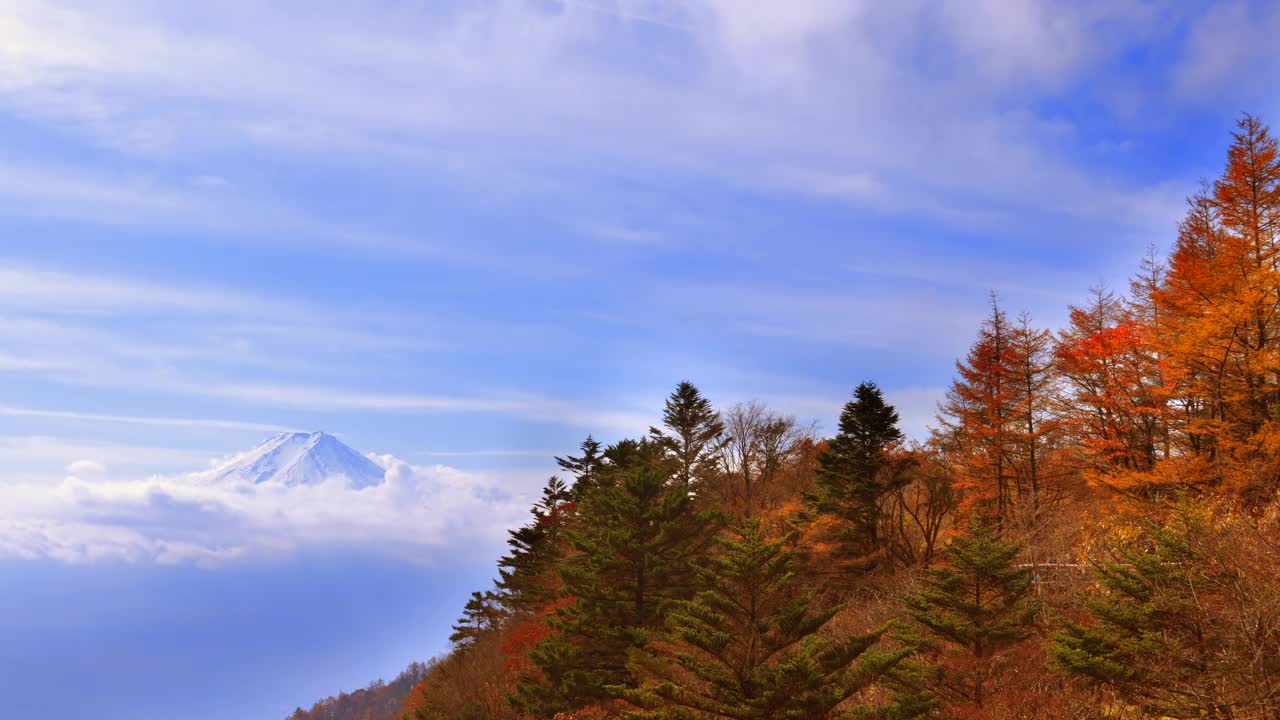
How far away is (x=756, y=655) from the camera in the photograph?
14023 millimetres

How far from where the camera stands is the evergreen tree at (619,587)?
1029 inches

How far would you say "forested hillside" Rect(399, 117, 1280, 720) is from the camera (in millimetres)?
13766

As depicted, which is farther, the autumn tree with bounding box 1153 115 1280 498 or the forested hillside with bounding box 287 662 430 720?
the forested hillside with bounding box 287 662 430 720

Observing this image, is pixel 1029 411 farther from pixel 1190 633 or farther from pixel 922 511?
pixel 1190 633

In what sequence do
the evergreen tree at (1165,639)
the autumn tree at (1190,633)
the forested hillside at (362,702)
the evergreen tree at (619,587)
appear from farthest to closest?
1. the forested hillside at (362,702)
2. the evergreen tree at (619,587)
3. the evergreen tree at (1165,639)
4. the autumn tree at (1190,633)

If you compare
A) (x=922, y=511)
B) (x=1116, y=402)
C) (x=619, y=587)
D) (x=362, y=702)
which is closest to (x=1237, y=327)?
(x=1116, y=402)

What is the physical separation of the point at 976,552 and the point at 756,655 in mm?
5888

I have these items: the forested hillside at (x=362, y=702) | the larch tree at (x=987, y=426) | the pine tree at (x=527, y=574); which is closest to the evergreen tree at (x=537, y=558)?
the pine tree at (x=527, y=574)

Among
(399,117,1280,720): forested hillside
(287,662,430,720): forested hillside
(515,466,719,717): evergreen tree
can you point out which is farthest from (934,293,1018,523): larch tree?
(287,662,430,720): forested hillside

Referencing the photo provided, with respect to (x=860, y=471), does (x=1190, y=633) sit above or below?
below

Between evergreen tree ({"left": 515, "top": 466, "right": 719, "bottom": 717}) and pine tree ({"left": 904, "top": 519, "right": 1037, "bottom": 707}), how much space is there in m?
10.6

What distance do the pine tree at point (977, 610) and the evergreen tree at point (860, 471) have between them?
61.3ft

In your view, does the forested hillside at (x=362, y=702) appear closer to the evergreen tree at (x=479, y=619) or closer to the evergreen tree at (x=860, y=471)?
the evergreen tree at (x=479, y=619)

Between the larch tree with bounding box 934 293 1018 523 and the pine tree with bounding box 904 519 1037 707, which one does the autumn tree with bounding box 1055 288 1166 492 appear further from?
the pine tree with bounding box 904 519 1037 707
